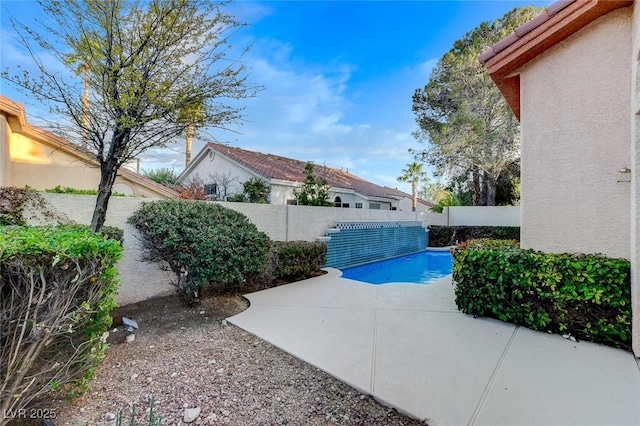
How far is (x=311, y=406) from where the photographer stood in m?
3.12

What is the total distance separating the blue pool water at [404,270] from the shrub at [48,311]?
28.5 feet

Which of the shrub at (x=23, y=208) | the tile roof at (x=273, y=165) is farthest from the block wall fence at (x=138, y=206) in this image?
the tile roof at (x=273, y=165)

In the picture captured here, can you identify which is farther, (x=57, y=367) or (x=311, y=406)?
(x=311, y=406)

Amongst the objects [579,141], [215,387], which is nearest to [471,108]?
[579,141]

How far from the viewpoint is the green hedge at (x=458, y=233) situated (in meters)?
20.5

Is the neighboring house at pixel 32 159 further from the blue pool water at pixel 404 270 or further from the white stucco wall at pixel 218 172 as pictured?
the blue pool water at pixel 404 270

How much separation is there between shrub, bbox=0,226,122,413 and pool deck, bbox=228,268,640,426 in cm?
255

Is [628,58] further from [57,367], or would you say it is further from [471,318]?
[57,367]

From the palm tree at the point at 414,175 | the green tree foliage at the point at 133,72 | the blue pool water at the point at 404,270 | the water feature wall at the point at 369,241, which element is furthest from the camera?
the palm tree at the point at 414,175

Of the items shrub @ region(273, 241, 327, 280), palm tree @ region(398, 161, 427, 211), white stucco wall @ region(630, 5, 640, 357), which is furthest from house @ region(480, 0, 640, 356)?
palm tree @ region(398, 161, 427, 211)

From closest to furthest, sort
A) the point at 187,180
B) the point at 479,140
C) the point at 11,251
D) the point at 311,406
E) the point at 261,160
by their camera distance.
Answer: the point at 11,251, the point at 311,406, the point at 479,140, the point at 261,160, the point at 187,180

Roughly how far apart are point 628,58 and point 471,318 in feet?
18.1

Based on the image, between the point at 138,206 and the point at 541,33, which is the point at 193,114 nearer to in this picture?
the point at 138,206

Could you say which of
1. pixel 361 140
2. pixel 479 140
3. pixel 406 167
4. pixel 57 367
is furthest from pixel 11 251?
pixel 406 167
